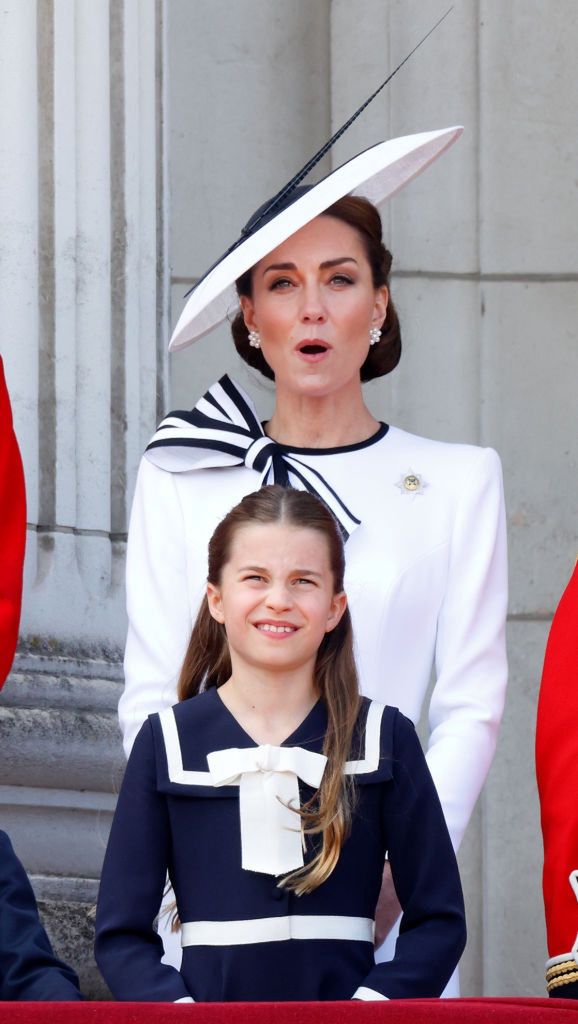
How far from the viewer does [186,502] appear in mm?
3109

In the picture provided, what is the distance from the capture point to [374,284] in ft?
10.5

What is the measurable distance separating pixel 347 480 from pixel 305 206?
371 millimetres

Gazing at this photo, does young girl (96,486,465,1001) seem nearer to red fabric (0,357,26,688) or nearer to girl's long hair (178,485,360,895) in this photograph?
girl's long hair (178,485,360,895)

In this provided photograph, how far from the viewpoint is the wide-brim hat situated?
3.08 meters

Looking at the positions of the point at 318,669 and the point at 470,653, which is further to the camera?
the point at 470,653

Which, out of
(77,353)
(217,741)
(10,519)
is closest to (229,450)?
(10,519)

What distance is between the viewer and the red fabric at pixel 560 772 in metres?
2.60

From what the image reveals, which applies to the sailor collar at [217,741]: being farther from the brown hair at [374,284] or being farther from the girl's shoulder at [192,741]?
the brown hair at [374,284]

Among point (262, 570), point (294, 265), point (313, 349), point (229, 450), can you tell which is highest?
point (294, 265)

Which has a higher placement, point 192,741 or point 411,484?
point 411,484

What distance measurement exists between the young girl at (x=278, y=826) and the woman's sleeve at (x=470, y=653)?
0.92 ft

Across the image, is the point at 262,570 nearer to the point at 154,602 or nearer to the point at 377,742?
the point at 377,742

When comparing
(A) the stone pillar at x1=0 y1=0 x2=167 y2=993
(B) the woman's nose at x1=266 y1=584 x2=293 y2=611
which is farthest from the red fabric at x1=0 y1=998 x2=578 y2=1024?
(A) the stone pillar at x1=0 y1=0 x2=167 y2=993

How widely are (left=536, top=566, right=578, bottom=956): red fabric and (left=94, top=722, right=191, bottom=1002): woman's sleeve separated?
17.1 inches
